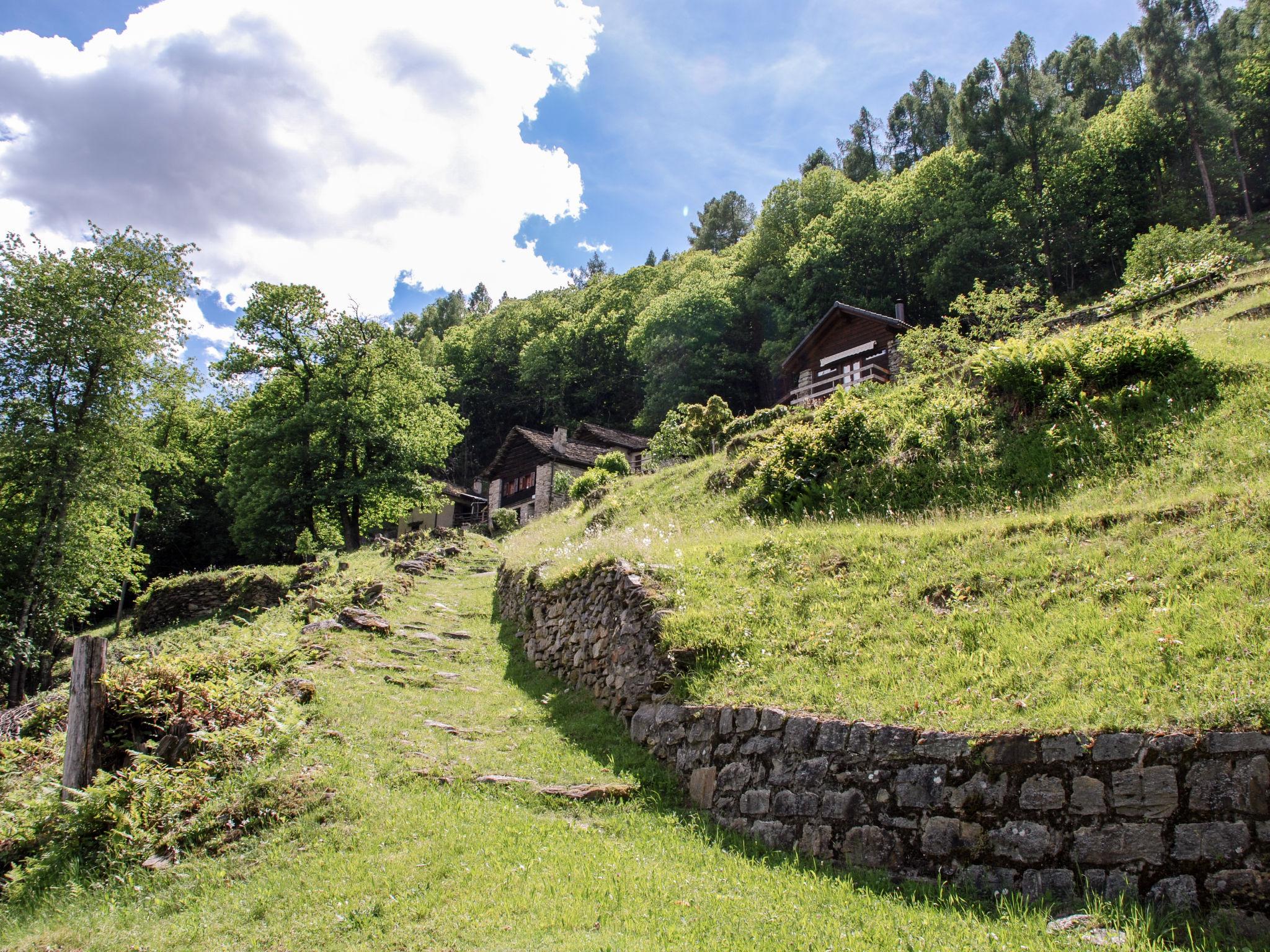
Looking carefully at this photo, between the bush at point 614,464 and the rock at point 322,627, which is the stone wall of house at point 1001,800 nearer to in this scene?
the rock at point 322,627

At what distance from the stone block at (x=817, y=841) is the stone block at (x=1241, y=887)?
2.77 m

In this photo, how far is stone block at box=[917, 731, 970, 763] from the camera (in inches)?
243

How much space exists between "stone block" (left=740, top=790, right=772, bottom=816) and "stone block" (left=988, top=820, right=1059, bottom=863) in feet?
6.96

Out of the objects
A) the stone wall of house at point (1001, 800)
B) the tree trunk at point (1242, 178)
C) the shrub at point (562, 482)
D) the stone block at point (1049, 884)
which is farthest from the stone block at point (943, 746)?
the tree trunk at point (1242, 178)

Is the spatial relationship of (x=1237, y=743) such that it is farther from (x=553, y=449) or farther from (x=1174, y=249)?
(x=553, y=449)

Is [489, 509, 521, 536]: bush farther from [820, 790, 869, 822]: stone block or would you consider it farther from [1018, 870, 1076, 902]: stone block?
[1018, 870, 1076, 902]: stone block

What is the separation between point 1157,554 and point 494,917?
7428 millimetres

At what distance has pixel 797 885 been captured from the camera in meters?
6.05

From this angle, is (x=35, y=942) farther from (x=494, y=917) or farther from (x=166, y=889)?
(x=494, y=917)

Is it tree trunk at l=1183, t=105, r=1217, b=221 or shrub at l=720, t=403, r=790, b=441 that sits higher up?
tree trunk at l=1183, t=105, r=1217, b=221

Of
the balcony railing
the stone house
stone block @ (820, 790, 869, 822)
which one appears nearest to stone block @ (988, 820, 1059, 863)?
stone block @ (820, 790, 869, 822)

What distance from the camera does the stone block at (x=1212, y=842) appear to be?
191 inches

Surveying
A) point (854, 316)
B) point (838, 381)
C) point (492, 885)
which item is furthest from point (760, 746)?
point (854, 316)

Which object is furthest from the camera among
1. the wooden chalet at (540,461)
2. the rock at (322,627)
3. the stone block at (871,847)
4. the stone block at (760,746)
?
the wooden chalet at (540,461)
